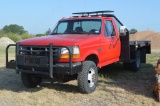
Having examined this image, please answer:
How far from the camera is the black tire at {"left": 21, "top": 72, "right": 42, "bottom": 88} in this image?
306 inches

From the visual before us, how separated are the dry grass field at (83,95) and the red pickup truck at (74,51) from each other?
325 mm

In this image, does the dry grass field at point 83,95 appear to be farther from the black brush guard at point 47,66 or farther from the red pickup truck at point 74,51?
the black brush guard at point 47,66

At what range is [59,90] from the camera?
24.5 feet

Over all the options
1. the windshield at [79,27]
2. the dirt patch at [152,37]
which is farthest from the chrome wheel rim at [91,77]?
the dirt patch at [152,37]

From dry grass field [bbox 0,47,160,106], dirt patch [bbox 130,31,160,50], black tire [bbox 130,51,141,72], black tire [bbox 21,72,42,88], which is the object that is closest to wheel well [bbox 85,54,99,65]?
dry grass field [bbox 0,47,160,106]

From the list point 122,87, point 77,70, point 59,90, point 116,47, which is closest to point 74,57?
point 77,70

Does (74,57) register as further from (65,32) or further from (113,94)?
(65,32)

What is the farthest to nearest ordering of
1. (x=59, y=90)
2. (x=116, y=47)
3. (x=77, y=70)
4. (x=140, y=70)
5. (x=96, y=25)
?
(x=140, y=70), (x=116, y=47), (x=96, y=25), (x=59, y=90), (x=77, y=70)

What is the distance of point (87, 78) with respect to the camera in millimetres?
6906

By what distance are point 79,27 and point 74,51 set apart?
190 cm

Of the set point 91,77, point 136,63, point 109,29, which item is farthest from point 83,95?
point 136,63

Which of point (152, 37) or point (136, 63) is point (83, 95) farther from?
point (152, 37)

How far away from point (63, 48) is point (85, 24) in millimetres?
1970

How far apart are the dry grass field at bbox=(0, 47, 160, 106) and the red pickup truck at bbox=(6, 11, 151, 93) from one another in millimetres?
325
